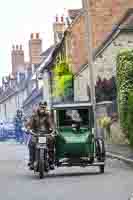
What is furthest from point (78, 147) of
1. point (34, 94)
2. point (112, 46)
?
point (34, 94)

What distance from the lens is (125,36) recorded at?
41.3 meters

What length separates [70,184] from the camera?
17.1m

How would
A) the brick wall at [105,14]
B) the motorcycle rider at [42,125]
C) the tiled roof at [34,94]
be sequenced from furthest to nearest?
the tiled roof at [34,94] → the brick wall at [105,14] → the motorcycle rider at [42,125]

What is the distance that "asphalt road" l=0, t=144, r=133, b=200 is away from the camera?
14.5 metres

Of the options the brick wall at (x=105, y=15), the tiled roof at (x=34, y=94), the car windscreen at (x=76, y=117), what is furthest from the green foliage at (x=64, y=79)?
the car windscreen at (x=76, y=117)

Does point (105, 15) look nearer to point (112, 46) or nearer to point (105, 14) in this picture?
point (105, 14)

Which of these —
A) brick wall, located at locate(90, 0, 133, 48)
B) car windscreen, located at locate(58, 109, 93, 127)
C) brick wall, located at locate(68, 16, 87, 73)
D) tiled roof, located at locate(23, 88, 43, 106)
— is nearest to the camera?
car windscreen, located at locate(58, 109, 93, 127)

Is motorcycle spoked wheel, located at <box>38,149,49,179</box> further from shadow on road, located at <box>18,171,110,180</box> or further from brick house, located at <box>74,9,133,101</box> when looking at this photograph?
brick house, located at <box>74,9,133,101</box>

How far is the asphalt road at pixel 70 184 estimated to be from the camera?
572 inches

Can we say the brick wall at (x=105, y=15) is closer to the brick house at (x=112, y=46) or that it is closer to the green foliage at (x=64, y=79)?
the brick house at (x=112, y=46)

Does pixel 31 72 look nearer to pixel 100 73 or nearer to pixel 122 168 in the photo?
pixel 100 73

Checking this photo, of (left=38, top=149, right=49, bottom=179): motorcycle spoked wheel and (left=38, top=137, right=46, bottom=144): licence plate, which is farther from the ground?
(left=38, top=137, right=46, bottom=144): licence plate

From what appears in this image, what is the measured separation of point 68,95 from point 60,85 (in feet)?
4.47

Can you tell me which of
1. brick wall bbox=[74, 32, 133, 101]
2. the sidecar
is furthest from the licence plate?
brick wall bbox=[74, 32, 133, 101]
